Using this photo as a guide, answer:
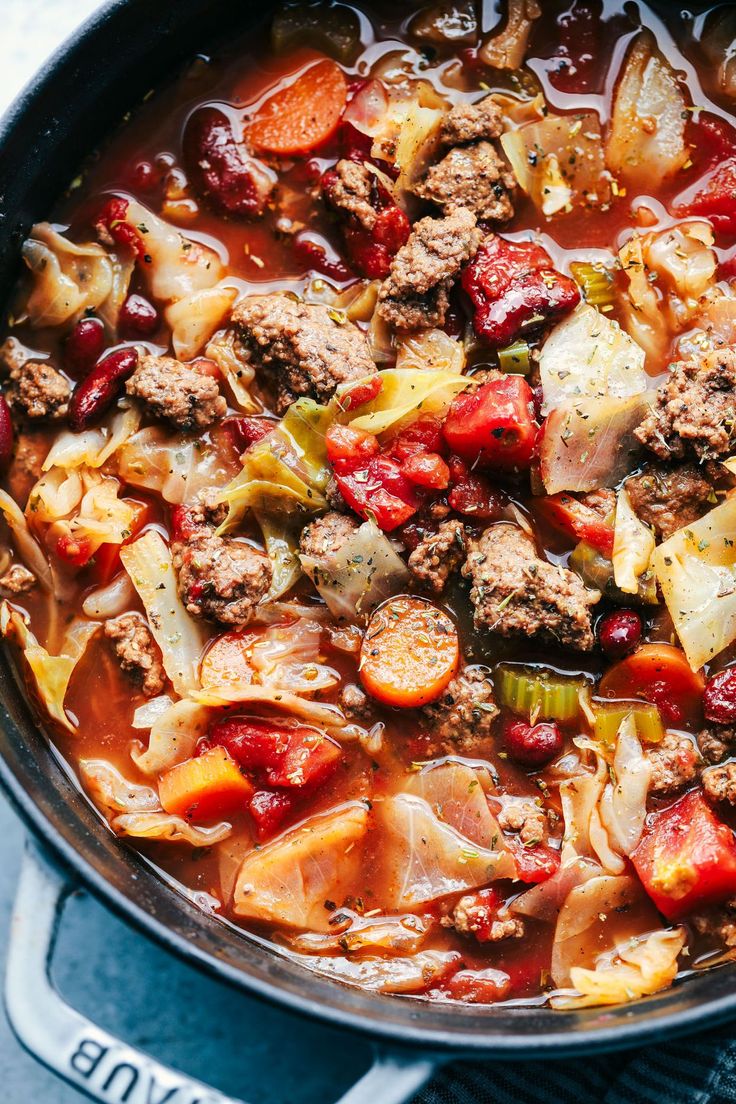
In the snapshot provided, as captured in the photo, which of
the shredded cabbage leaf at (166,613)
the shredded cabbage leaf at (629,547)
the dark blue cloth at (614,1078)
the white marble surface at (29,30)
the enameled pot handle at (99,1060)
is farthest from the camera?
the white marble surface at (29,30)

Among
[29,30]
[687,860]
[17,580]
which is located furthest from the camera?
[29,30]

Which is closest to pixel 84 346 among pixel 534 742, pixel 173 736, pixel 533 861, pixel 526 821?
pixel 173 736

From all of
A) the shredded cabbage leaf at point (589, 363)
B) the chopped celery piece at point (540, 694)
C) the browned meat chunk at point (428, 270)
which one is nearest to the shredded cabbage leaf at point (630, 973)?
the chopped celery piece at point (540, 694)

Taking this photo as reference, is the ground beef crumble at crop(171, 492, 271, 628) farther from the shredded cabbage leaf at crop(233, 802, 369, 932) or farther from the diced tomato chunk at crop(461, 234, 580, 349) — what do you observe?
the diced tomato chunk at crop(461, 234, 580, 349)

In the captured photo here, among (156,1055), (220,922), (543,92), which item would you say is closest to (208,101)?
(543,92)

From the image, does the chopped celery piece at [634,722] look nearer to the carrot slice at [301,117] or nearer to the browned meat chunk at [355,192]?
the browned meat chunk at [355,192]

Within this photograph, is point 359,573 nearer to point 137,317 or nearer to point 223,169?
point 137,317
